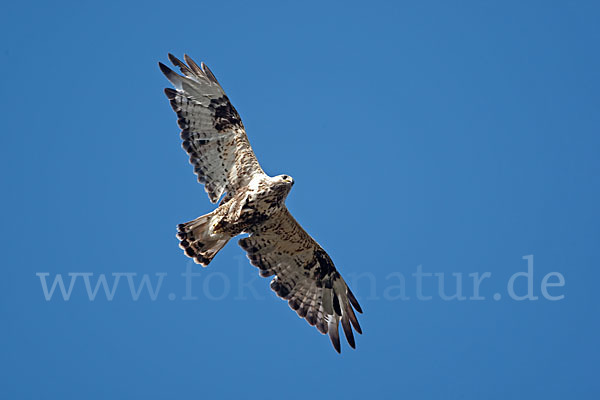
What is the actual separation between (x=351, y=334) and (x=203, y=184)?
3.15 m

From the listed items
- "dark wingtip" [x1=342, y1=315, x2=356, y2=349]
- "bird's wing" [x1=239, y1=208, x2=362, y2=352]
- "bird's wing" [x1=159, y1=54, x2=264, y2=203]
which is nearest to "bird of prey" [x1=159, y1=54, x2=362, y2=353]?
"bird's wing" [x1=159, y1=54, x2=264, y2=203]

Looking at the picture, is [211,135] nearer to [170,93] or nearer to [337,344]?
[170,93]

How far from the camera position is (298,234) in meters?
12.3

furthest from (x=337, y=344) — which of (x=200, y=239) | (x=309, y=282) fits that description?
(x=200, y=239)

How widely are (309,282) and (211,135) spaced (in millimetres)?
2676

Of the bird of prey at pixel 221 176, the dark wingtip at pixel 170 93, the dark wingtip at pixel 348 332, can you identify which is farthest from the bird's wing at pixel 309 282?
the dark wingtip at pixel 170 93

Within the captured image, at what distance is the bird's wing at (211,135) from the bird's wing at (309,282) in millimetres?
1030

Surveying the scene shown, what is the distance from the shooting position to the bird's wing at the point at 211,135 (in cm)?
1197

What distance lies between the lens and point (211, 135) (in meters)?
12.0

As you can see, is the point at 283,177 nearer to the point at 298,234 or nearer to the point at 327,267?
the point at 298,234

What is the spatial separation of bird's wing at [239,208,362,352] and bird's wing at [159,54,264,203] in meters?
1.03

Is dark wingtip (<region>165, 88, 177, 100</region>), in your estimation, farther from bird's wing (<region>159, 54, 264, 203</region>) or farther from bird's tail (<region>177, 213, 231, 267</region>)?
bird's tail (<region>177, 213, 231, 267</region>)

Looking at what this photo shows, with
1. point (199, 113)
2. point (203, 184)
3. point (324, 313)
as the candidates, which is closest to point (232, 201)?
point (203, 184)

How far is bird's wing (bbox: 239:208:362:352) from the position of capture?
12547 mm
